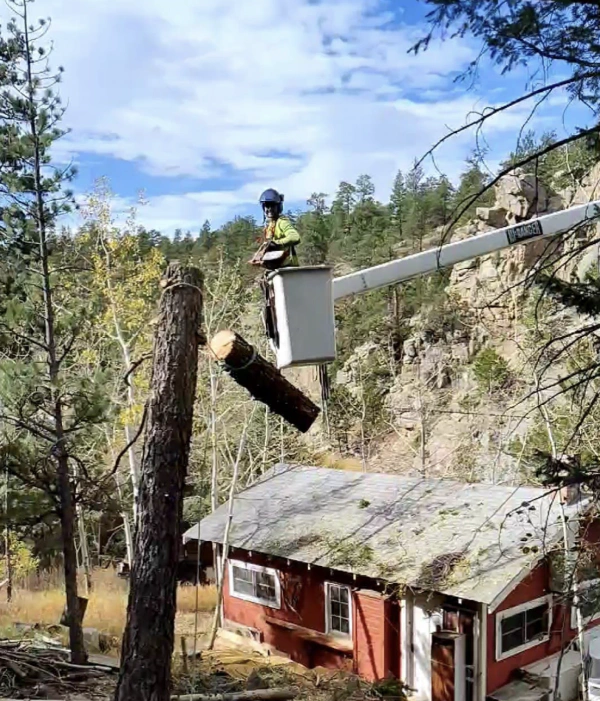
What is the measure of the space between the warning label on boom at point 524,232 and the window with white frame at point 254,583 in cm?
924

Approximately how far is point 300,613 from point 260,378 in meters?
8.83

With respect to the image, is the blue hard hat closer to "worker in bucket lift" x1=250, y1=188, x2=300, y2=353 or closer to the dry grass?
"worker in bucket lift" x1=250, y1=188, x2=300, y2=353

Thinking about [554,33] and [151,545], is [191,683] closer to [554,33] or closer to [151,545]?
[151,545]

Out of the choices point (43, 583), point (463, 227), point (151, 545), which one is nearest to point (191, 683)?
point (151, 545)

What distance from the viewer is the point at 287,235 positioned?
5.38 metres

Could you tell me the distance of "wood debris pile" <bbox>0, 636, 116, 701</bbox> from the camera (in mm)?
6652

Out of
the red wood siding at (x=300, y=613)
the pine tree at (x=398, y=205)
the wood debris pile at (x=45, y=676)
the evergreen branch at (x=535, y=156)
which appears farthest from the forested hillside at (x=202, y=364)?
the pine tree at (x=398, y=205)

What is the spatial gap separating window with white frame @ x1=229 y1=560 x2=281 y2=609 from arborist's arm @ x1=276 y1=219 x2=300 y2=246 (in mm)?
9452

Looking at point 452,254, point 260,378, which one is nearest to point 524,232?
point 452,254

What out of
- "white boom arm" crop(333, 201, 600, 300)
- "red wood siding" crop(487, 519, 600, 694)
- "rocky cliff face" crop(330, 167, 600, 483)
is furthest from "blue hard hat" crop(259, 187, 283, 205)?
"rocky cliff face" crop(330, 167, 600, 483)

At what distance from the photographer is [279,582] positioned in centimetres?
1316

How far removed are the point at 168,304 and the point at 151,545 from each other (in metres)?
1.82

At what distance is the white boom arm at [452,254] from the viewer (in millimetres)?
5457

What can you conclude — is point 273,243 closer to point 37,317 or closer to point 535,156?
point 535,156
